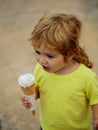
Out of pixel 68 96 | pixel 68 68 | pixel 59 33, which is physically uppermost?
pixel 59 33

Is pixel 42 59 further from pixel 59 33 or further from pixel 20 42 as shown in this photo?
pixel 20 42

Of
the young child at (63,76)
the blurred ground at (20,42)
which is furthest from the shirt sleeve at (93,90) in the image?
the blurred ground at (20,42)

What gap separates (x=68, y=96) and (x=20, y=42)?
194cm

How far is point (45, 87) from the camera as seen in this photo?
1402 millimetres

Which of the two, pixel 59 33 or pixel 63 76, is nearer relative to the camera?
pixel 59 33

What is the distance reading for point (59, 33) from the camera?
124 cm

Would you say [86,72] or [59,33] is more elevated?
[59,33]

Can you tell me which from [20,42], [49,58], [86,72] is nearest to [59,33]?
[49,58]

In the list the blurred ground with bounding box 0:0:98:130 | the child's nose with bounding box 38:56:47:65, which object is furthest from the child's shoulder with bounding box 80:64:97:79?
the blurred ground with bounding box 0:0:98:130

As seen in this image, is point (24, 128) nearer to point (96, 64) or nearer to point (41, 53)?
point (96, 64)

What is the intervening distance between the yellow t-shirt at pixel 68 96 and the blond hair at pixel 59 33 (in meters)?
0.12

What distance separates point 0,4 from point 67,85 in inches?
109

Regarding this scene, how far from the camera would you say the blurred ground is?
7.75 feet

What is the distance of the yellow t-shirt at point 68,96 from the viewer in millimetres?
1331
